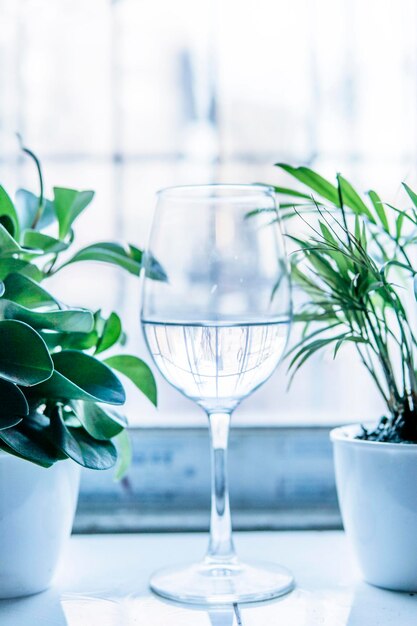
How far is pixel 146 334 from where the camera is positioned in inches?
27.0

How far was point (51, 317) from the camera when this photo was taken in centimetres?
61

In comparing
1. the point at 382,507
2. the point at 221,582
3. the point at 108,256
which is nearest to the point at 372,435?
the point at 382,507

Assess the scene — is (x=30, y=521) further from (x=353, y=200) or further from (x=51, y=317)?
(x=353, y=200)

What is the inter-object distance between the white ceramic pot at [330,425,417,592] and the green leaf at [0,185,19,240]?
12.5 inches

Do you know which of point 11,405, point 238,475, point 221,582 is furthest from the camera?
point 238,475

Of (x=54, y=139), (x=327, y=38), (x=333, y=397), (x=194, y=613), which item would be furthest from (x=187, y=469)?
(x=327, y=38)

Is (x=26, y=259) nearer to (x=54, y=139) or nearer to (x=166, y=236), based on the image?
(x=166, y=236)

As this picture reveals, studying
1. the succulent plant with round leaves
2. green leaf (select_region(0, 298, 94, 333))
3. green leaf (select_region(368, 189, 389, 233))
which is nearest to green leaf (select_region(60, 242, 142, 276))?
the succulent plant with round leaves

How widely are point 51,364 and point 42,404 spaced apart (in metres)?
0.09

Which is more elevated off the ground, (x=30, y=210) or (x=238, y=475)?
(x=30, y=210)

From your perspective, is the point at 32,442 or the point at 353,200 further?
the point at 353,200

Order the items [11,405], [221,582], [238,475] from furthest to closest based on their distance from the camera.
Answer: [238,475] → [221,582] → [11,405]

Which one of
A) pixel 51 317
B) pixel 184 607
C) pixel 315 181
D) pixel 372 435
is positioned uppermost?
pixel 315 181

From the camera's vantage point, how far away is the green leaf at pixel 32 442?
58cm
